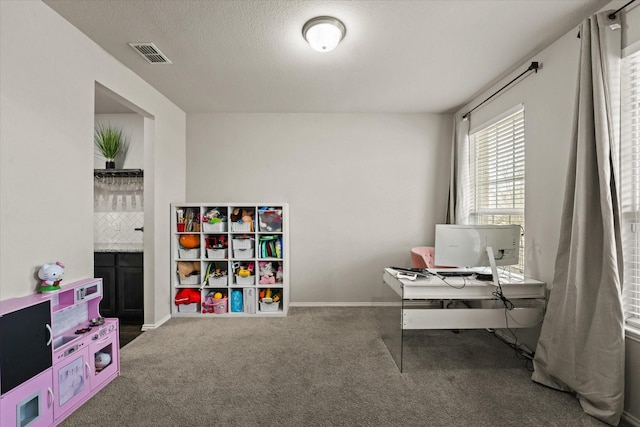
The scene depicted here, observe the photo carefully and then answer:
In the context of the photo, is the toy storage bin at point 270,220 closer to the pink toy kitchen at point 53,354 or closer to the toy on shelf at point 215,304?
the toy on shelf at point 215,304

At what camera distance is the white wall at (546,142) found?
236cm

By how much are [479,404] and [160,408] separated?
207cm

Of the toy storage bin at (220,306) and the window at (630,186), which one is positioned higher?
the window at (630,186)

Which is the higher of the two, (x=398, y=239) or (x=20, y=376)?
(x=398, y=239)

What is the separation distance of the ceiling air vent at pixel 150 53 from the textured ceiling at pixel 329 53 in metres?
0.06

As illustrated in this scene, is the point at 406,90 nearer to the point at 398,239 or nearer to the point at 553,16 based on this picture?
the point at 553,16

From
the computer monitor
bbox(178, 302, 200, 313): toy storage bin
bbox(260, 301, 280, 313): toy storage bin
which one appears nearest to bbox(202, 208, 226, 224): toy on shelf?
bbox(178, 302, 200, 313): toy storage bin

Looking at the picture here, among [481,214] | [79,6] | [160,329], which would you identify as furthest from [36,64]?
[481,214]

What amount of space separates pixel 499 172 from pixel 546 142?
2.42 ft

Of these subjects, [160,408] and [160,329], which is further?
[160,329]

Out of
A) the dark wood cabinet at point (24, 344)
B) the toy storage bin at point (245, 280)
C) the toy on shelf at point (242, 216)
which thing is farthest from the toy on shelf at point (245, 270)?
the dark wood cabinet at point (24, 344)

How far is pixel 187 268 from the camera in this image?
12.6 feet

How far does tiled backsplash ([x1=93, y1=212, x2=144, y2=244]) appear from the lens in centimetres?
405

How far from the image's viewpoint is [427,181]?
14.0ft
